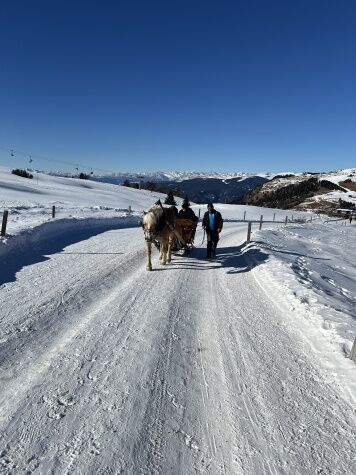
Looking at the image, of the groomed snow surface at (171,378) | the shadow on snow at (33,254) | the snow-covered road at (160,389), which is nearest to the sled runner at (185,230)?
the shadow on snow at (33,254)

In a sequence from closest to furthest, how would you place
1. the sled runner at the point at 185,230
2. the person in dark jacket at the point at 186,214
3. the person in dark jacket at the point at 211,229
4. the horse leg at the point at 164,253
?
the horse leg at the point at 164,253
the sled runner at the point at 185,230
the person in dark jacket at the point at 211,229
the person in dark jacket at the point at 186,214

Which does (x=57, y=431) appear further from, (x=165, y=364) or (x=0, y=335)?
(x=0, y=335)

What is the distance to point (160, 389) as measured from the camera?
13.4 ft

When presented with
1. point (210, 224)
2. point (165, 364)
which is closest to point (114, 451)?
point (165, 364)

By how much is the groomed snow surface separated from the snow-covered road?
0.02 m

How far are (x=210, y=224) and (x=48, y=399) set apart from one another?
32.8 feet

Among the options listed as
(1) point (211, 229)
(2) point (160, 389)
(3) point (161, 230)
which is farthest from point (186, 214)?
(2) point (160, 389)

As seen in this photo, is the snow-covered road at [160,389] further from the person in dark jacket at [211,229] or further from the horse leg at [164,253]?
the person in dark jacket at [211,229]

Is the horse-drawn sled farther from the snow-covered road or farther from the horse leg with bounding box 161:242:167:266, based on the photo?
the snow-covered road

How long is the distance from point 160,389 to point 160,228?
7007mm

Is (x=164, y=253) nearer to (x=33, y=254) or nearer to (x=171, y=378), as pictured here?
(x=33, y=254)

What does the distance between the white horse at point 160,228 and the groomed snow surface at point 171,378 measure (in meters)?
1.89

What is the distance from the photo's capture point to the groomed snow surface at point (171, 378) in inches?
122

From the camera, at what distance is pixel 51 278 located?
28.7 feet
